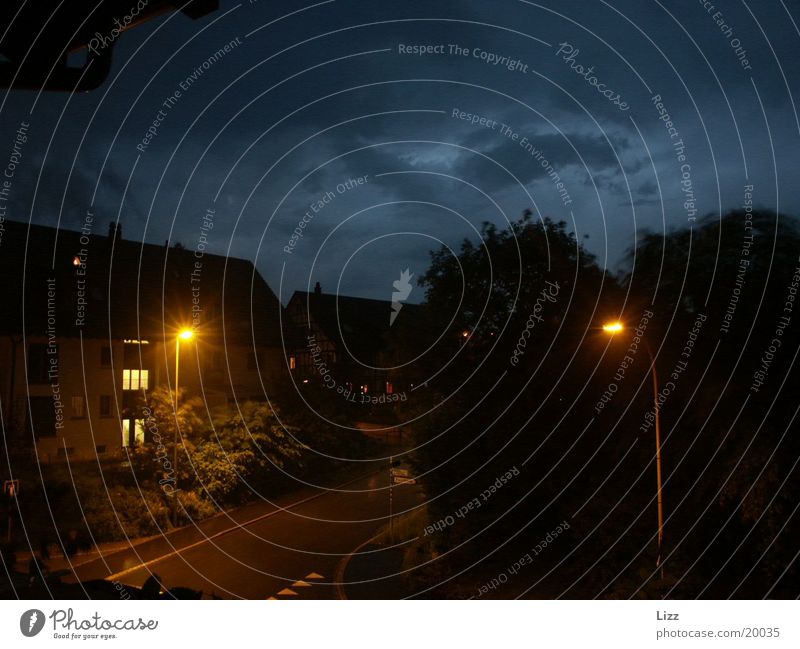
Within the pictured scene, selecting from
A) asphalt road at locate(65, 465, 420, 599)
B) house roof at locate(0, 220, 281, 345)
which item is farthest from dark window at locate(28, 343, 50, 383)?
asphalt road at locate(65, 465, 420, 599)

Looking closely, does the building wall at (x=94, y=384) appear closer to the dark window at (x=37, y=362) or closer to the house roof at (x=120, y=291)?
the dark window at (x=37, y=362)

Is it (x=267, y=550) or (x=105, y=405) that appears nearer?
(x=267, y=550)

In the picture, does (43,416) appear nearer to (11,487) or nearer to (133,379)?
(133,379)

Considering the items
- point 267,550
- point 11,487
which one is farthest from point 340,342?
point 11,487

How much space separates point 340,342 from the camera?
1206 inches

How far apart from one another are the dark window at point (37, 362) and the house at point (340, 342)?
870 centimetres

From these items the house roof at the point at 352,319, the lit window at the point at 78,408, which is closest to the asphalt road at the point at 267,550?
the lit window at the point at 78,408

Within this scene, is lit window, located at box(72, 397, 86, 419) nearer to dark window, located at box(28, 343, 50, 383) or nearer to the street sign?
dark window, located at box(28, 343, 50, 383)

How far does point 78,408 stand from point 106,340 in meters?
2.61

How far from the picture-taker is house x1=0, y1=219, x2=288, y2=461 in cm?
1759

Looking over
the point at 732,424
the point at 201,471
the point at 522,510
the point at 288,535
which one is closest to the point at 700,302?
the point at 732,424

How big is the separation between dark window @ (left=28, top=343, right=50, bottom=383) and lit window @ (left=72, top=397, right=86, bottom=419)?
1203 mm

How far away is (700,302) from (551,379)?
3.27 m
